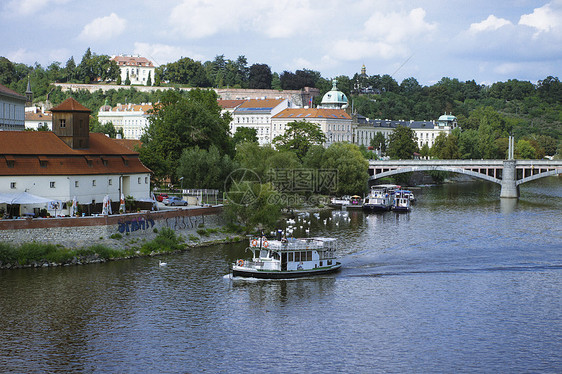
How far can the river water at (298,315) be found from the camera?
1196 inches

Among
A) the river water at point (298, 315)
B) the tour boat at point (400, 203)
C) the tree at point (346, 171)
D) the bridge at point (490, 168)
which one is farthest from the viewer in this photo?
the bridge at point (490, 168)

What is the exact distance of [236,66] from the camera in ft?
595

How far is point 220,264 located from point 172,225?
8180 mm

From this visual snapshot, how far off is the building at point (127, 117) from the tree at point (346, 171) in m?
54.8

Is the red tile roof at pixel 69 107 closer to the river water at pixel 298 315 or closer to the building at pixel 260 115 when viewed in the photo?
the river water at pixel 298 315

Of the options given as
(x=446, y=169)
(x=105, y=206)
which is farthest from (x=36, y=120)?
(x=105, y=206)

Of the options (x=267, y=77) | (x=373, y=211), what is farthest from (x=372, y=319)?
(x=267, y=77)

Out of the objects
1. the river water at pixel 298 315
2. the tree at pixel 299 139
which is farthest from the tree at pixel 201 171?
the tree at pixel 299 139

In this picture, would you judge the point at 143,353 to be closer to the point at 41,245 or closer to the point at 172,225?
the point at 41,245

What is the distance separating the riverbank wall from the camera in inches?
1799

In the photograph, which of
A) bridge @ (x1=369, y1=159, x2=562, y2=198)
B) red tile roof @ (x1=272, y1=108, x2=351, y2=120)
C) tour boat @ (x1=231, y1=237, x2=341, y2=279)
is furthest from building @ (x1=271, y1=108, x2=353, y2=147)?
tour boat @ (x1=231, y1=237, x2=341, y2=279)

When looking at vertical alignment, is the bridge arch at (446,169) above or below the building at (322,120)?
below

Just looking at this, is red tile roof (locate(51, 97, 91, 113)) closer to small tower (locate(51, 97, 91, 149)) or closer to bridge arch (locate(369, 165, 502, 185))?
small tower (locate(51, 97, 91, 149))

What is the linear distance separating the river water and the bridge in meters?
44.8
